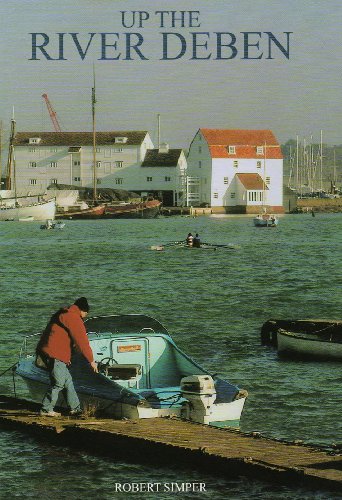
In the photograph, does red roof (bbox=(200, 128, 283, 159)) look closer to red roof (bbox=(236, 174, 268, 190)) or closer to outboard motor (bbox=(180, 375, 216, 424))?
red roof (bbox=(236, 174, 268, 190))

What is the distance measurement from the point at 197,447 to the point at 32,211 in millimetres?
135970

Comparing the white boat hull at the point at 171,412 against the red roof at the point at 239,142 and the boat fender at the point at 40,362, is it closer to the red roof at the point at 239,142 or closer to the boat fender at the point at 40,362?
the boat fender at the point at 40,362

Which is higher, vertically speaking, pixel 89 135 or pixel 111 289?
pixel 89 135

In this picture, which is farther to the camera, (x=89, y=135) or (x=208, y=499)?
(x=89, y=135)

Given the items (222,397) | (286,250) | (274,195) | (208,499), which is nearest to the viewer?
(208,499)

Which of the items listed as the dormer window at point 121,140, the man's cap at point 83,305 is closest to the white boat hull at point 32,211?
the dormer window at point 121,140

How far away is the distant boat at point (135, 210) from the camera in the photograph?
15475cm

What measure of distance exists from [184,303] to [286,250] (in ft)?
131

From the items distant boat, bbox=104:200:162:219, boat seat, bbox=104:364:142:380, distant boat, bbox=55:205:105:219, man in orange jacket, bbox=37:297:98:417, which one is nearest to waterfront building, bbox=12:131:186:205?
distant boat, bbox=104:200:162:219

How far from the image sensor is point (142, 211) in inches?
6093

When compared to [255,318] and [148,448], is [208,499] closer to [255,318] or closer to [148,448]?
[148,448]

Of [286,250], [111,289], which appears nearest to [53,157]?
[286,250]

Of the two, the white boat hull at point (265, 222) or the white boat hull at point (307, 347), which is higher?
the white boat hull at point (307, 347)

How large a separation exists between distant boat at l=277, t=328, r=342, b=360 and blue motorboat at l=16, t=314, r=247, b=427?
7.23 m
